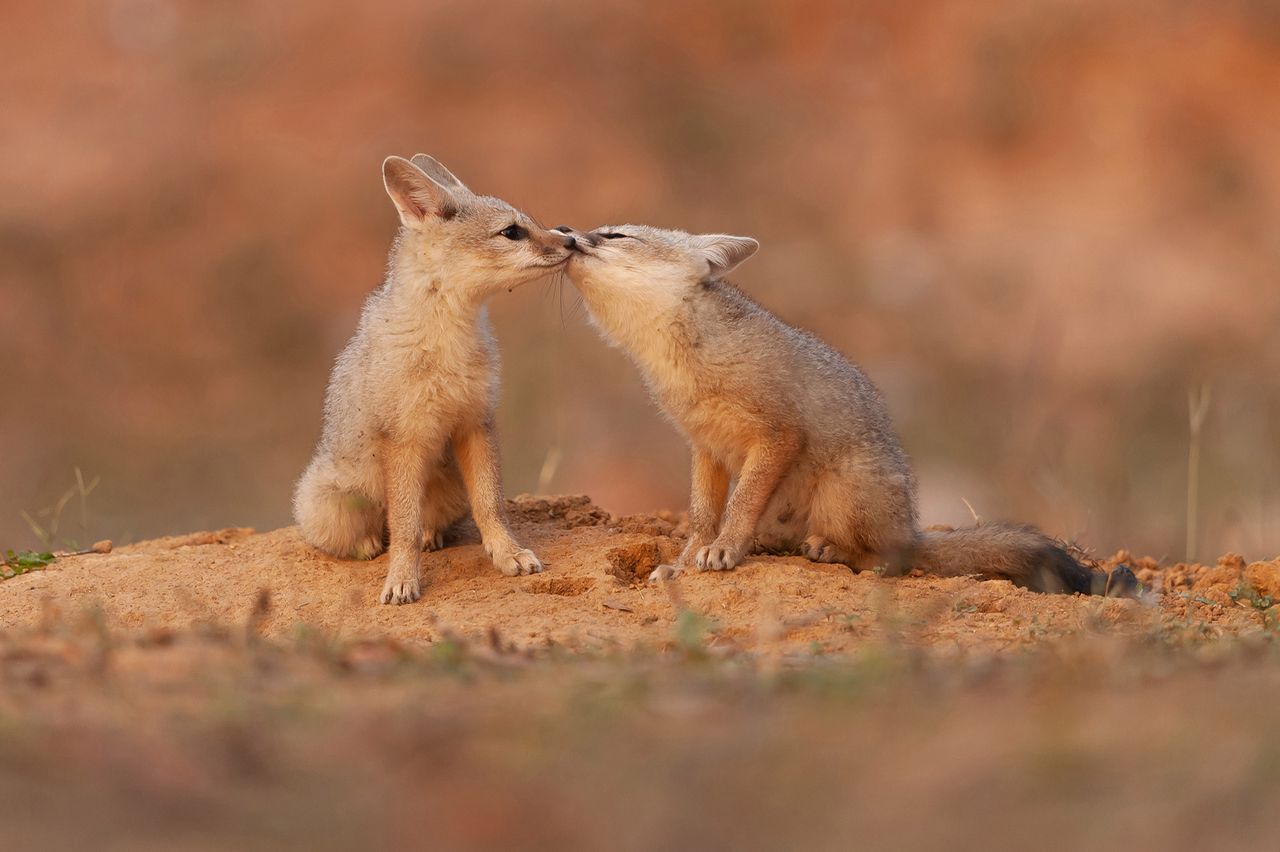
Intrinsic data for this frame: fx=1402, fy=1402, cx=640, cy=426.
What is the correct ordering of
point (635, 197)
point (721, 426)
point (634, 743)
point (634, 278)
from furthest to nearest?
point (635, 197) → point (634, 278) → point (721, 426) → point (634, 743)

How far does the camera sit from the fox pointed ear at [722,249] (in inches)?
274

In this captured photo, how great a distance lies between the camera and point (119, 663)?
3971mm

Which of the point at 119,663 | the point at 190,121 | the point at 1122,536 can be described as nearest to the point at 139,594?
the point at 119,663

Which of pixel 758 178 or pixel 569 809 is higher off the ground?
pixel 758 178

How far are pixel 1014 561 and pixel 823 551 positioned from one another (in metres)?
0.90

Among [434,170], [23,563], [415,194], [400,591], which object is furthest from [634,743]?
[23,563]

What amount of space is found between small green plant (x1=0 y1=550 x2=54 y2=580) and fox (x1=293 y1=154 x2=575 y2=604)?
1.36 m

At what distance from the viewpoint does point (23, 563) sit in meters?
7.09

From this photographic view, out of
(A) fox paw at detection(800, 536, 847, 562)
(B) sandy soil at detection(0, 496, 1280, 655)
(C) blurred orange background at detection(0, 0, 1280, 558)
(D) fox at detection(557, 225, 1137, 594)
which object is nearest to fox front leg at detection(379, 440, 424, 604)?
(B) sandy soil at detection(0, 496, 1280, 655)

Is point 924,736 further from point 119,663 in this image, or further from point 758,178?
point 758,178

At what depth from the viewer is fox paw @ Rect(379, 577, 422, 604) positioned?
6.20 m

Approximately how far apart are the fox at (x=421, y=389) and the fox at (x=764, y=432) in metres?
0.42

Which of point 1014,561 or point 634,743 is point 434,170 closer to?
point 1014,561

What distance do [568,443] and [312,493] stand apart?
1091 cm
